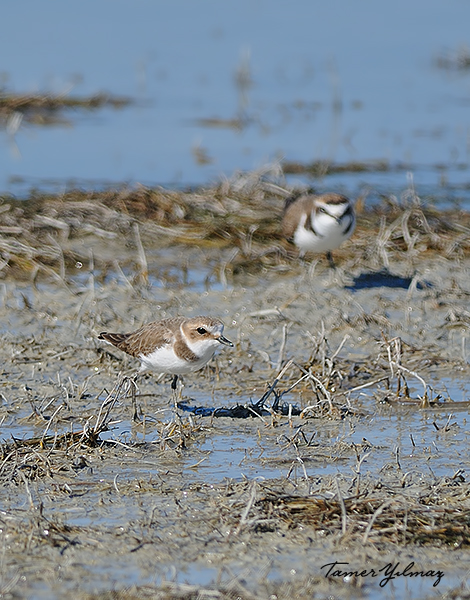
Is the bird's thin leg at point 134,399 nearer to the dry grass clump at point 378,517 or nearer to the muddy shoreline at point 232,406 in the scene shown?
the muddy shoreline at point 232,406

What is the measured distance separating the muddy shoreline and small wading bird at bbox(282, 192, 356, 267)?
30cm

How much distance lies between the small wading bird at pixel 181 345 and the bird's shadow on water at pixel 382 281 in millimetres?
2940

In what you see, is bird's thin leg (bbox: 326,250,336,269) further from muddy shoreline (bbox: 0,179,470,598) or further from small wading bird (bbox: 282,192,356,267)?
muddy shoreline (bbox: 0,179,470,598)

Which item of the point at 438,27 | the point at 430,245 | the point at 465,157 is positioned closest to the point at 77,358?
the point at 430,245

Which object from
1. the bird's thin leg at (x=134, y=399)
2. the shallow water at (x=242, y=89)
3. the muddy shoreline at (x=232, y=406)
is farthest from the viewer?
the shallow water at (x=242, y=89)

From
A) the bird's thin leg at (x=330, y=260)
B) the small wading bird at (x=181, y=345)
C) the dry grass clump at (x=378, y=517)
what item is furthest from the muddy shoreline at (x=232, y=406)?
the small wading bird at (x=181, y=345)

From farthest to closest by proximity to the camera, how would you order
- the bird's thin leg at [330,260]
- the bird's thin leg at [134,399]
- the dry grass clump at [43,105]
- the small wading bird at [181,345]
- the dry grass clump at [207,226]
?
the dry grass clump at [43,105]
the dry grass clump at [207,226]
the bird's thin leg at [330,260]
the small wading bird at [181,345]
the bird's thin leg at [134,399]

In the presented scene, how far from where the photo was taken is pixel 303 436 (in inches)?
236

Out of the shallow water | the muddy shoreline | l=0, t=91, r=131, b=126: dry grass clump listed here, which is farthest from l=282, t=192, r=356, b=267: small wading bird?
l=0, t=91, r=131, b=126: dry grass clump

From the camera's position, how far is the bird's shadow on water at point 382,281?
943 cm

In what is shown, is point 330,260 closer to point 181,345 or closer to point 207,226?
point 207,226

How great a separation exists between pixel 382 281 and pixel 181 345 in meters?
3.45

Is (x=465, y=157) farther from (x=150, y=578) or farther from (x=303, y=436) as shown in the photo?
(x=150, y=578)

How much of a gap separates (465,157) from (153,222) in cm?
527
